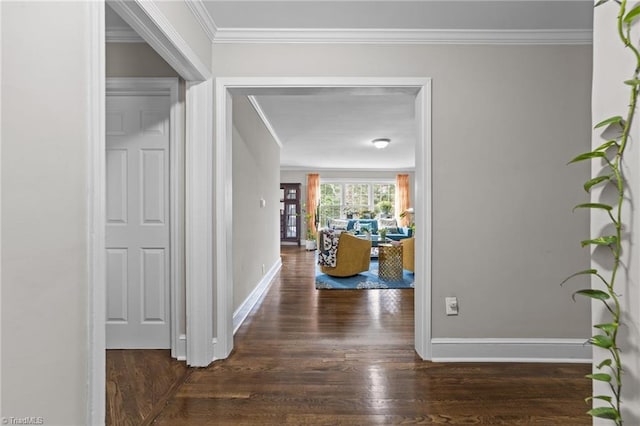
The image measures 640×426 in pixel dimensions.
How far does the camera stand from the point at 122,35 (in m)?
2.49

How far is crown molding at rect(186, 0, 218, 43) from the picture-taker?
2045mm

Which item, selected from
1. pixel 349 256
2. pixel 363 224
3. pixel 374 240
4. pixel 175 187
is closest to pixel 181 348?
pixel 175 187

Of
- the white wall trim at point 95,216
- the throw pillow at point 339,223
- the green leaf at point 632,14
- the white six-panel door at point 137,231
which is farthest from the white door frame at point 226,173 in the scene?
the throw pillow at point 339,223

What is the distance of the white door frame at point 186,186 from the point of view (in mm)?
1169

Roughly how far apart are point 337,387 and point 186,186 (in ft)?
5.62

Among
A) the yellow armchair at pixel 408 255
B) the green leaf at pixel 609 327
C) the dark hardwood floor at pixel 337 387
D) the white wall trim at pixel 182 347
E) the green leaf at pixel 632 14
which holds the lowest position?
the dark hardwood floor at pixel 337 387

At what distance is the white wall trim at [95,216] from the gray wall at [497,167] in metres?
1.37

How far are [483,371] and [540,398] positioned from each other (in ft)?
1.21

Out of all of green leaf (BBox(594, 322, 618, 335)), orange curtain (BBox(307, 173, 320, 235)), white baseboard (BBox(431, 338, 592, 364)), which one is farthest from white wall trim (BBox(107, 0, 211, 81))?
orange curtain (BBox(307, 173, 320, 235))

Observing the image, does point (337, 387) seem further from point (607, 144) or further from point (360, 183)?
point (360, 183)

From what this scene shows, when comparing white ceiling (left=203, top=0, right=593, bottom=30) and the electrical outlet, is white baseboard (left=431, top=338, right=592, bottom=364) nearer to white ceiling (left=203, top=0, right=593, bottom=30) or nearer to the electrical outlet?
the electrical outlet

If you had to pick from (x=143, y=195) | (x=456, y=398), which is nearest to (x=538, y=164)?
(x=456, y=398)

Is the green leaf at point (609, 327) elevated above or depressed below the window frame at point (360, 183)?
below

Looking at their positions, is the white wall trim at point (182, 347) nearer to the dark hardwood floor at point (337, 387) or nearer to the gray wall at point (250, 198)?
the dark hardwood floor at point (337, 387)
